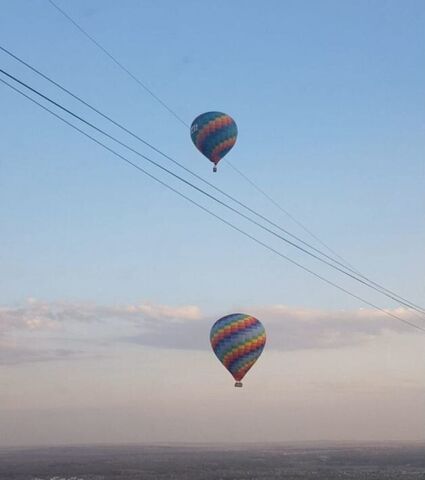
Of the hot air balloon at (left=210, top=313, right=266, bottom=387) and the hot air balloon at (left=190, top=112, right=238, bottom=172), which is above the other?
the hot air balloon at (left=190, top=112, right=238, bottom=172)

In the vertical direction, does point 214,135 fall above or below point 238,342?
above

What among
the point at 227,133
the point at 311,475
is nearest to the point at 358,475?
the point at 311,475

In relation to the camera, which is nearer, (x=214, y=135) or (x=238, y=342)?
(x=214, y=135)

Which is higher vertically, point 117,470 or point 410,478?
point 117,470

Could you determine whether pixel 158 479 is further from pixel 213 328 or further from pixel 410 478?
pixel 213 328

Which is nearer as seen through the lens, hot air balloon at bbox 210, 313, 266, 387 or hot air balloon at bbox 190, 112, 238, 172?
hot air balloon at bbox 190, 112, 238, 172
